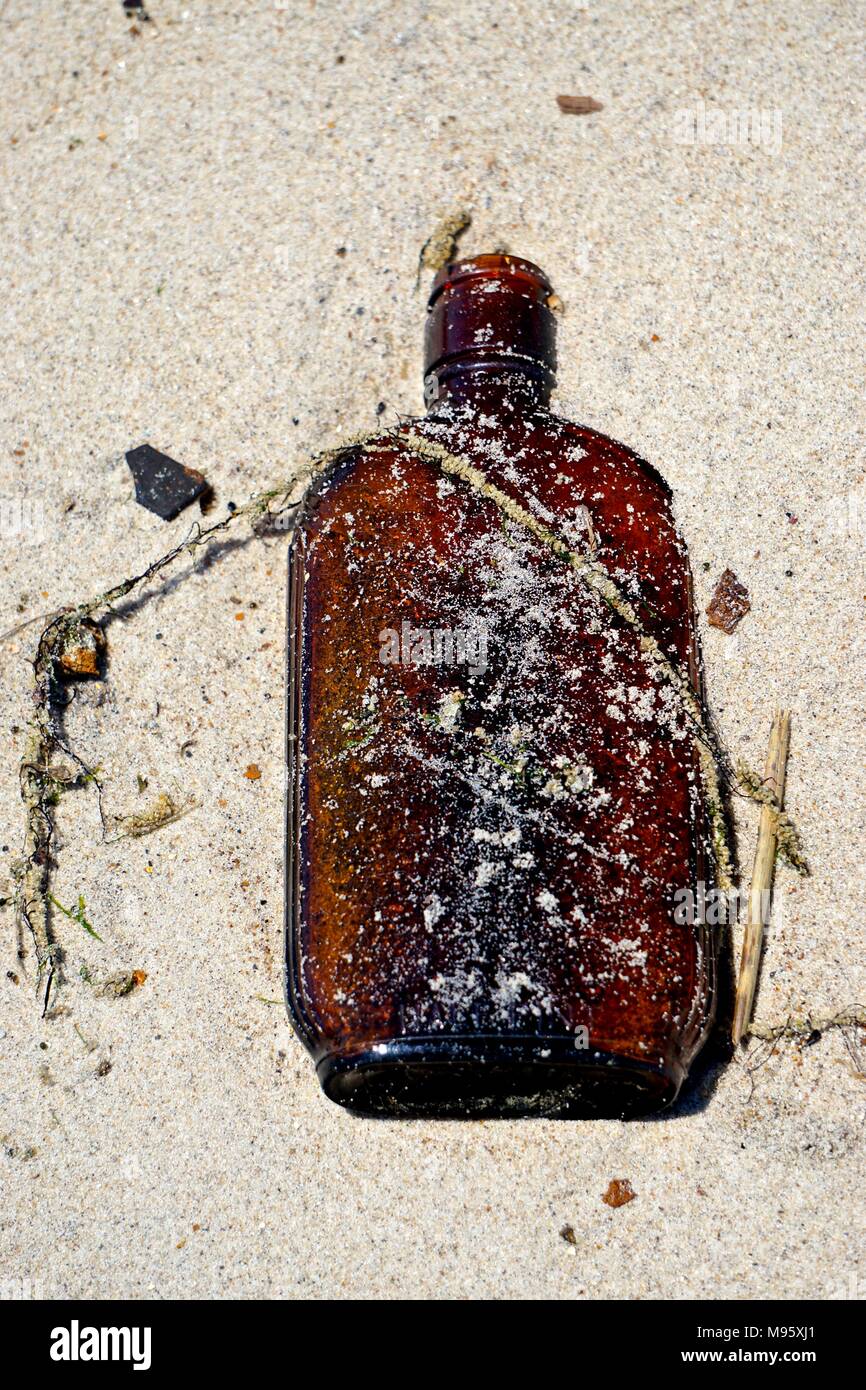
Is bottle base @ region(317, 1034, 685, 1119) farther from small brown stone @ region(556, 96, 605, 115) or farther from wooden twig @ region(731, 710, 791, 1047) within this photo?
small brown stone @ region(556, 96, 605, 115)

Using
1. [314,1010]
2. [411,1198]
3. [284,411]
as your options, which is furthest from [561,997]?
[284,411]

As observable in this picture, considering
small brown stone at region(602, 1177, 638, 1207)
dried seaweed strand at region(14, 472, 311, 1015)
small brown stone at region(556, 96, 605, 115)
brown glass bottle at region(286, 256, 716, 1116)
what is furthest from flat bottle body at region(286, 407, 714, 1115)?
small brown stone at region(556, 96, 605, 115)

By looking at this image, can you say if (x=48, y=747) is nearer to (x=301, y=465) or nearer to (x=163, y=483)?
(x=163, y=483)

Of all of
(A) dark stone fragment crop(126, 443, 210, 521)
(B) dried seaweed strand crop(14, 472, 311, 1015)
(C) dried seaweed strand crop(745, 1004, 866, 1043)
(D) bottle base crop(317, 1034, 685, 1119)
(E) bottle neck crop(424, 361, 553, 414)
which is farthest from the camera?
(A) dark stone fragment crop(126, 443, 210, 521)

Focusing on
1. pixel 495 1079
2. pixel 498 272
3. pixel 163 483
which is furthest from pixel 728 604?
pixel 163 483

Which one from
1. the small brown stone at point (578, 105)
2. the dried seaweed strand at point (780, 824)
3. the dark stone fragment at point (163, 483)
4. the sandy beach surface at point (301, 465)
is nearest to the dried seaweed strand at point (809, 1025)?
the sandy beach surface at point (301, 465)

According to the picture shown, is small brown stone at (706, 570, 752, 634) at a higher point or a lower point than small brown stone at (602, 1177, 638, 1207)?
higher
